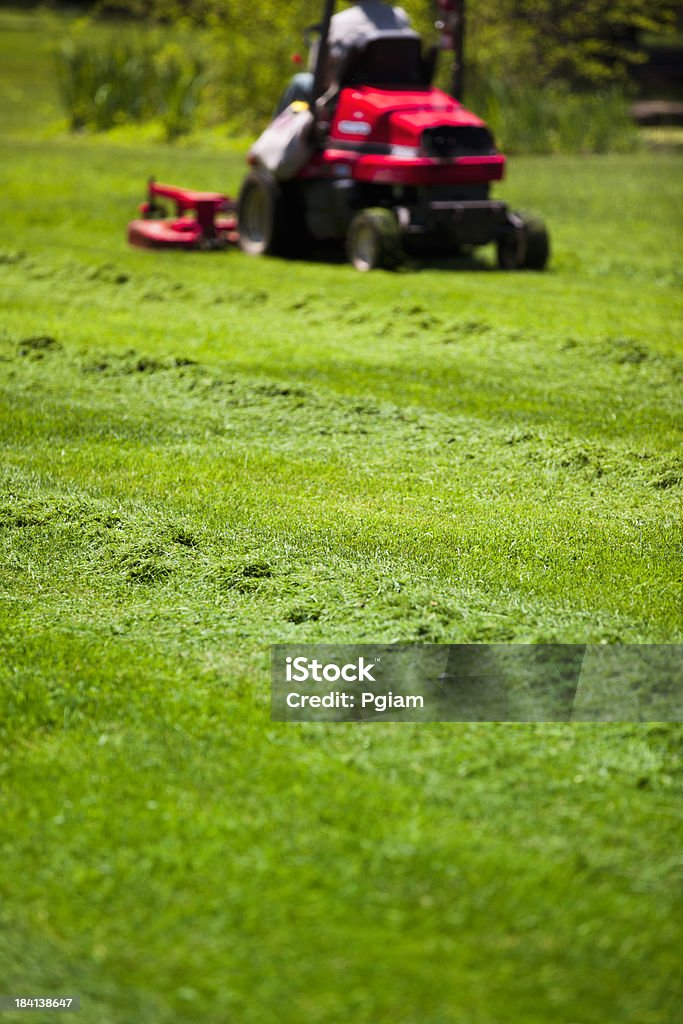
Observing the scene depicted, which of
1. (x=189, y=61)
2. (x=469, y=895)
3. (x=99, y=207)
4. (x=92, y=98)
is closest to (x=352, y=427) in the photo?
(x=469, y=895)

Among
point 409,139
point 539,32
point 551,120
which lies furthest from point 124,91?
point 409,139

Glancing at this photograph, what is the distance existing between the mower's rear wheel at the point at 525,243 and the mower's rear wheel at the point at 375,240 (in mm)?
920

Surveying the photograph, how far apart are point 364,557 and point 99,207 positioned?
30.8 ft

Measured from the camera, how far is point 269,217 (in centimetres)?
1016

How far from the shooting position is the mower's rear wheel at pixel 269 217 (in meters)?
10.1

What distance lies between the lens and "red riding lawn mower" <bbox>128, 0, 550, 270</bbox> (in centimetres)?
927

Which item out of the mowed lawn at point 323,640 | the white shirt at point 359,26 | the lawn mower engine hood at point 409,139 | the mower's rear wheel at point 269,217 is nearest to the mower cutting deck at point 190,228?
the mower's rear wheel at point 269,217

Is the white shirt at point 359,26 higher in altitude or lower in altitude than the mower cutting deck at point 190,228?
higher

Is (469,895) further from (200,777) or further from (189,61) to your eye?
(189,61)

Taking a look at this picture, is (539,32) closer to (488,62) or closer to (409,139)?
(488,62)

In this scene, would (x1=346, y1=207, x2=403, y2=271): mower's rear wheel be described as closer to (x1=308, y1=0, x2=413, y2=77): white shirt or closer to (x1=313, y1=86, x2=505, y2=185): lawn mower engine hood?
(x1=313, y1=86, x2=505, y2=185): lawn mower engine hood

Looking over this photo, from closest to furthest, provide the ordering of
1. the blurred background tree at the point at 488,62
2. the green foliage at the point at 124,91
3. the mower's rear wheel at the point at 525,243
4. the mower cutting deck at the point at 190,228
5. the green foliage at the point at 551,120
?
1. the mower's rear wheel at the point at 525,243
2. the mower cutting deck at the point at 190,228
3. the green foliage at the point at 551,120
4. the blurred background tree at the point at 488,62
5. the green foliage at the point at 124,91

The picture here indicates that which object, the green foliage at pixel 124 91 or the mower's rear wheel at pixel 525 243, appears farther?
the green foliage at pixel 124 91

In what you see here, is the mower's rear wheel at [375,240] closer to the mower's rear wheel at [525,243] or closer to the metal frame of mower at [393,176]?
the metal frame of mower at [393,176]
